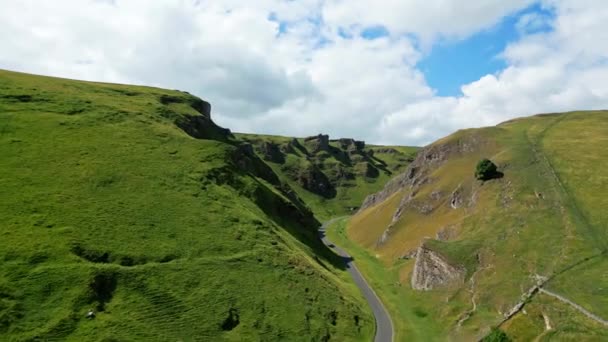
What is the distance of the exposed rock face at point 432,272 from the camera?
7111 cm

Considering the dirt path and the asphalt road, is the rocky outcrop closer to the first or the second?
the asphalt road

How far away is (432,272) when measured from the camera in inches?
2970

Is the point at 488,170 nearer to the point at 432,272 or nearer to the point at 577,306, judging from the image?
the point at 432,272

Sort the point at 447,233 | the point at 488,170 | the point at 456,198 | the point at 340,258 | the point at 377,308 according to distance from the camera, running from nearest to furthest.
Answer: the point at 377,308, the point at 447,233, the point at 488,170, the point at 456,198, the point at 340,258

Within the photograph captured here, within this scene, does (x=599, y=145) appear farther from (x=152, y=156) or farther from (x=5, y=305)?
(x=5, y=305)


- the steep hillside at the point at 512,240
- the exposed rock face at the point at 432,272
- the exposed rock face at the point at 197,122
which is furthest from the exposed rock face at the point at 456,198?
the exposed rock face at the point at 197,122

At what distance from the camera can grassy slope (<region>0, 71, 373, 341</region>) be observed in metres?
48.2

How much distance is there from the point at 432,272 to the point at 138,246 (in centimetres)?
4763

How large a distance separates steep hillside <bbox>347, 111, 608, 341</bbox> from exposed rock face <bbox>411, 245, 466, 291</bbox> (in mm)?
178

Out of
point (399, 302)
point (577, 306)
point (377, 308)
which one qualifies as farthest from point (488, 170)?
point (577, 306)

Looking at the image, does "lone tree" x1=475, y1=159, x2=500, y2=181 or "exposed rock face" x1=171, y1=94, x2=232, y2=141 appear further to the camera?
"exposed rock face" x1=171, y1=94, x2=232, y2=141

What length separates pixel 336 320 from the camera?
6116cm

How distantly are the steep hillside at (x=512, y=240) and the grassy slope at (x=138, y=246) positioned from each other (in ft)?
46.9

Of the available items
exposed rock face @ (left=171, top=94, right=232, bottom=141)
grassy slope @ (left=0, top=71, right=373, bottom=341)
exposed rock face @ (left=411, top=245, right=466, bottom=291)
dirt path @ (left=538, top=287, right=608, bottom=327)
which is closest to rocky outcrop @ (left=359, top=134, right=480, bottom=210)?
exposed rock face @ (left=411, top=245, right=466, bottom=291)
